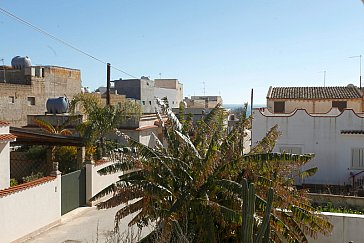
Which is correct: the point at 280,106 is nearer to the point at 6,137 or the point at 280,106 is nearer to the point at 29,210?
the point at 6,137

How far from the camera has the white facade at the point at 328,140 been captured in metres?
23.3

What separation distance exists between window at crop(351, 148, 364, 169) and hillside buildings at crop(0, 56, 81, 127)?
28.0 metres

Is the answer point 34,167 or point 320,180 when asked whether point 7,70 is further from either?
point 320,180

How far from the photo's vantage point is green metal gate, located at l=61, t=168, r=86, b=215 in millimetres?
18516

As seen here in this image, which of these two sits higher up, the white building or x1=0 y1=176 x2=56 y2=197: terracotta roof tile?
the white building

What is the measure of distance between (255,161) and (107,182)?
44.4 ft

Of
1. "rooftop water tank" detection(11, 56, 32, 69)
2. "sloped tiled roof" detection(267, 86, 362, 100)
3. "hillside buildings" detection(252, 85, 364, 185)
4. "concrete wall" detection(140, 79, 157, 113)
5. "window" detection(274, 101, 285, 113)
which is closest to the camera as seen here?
"hillside buildings" detection(252, 85, 364, 185)

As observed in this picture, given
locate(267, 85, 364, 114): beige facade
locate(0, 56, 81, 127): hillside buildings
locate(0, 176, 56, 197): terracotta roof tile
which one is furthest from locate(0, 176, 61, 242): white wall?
locate(0, 56, 81, 127): hillside buildings

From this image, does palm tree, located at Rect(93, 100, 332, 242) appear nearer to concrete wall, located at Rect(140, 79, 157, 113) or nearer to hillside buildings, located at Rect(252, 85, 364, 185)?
hillside buildings, located at Rect(252, 85, 364, 185)

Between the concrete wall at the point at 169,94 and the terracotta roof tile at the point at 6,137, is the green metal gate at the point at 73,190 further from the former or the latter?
the concrete wall at the point at 169,94

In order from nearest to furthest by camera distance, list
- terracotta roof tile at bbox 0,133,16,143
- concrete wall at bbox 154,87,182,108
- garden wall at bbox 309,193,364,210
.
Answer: garden wall at bbox 309,193,364,210
terracotta roof tile at bbox 0,133,16,143
concrete wall at bbox 154,87,182,108

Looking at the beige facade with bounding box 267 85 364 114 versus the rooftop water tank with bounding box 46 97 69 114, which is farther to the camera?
the rooftop water tank with bounding box 46 97 69 114

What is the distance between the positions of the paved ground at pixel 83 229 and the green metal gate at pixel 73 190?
1.17ft

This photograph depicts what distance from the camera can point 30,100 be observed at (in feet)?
132
